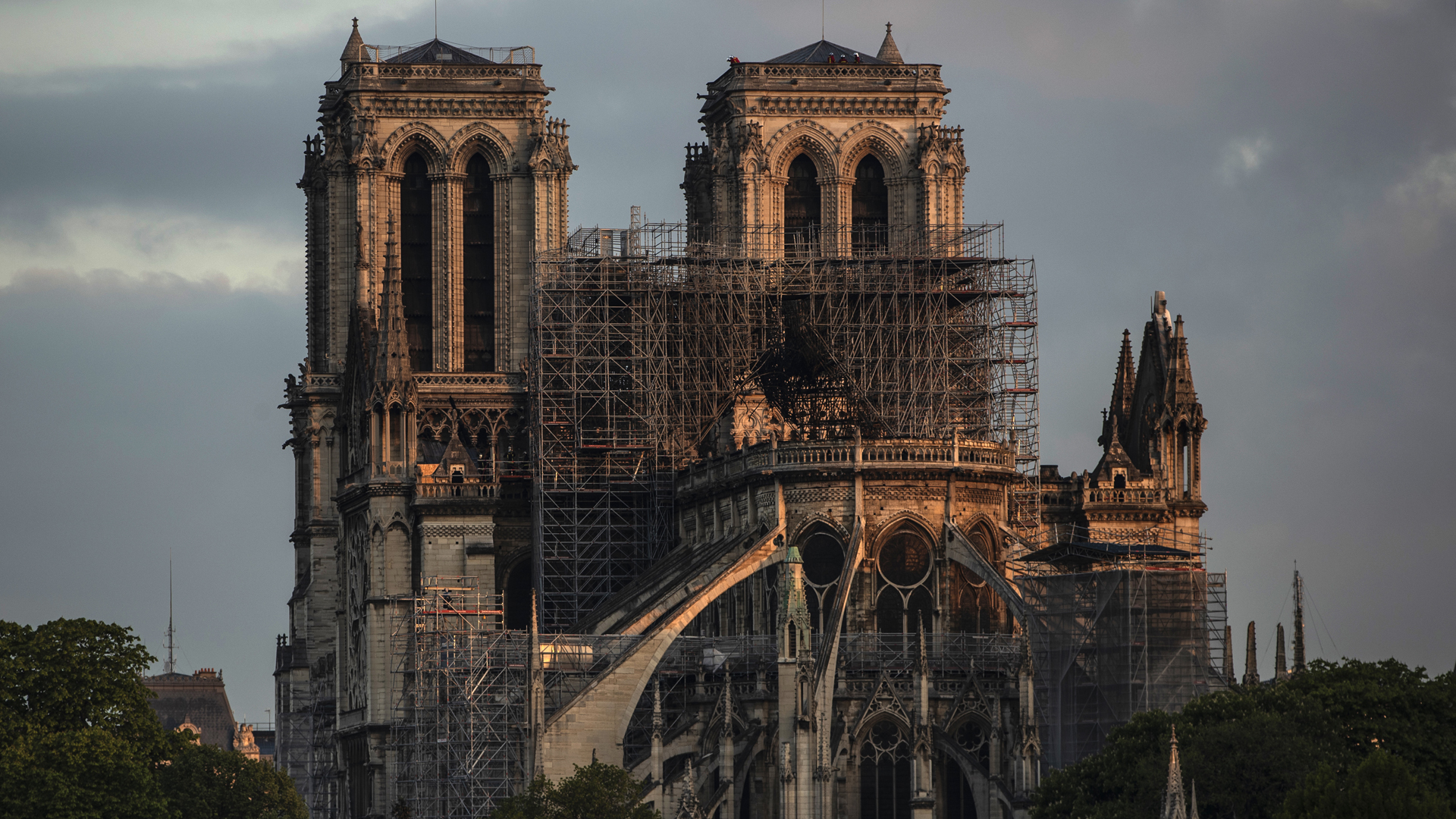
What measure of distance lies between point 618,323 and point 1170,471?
2161 cm

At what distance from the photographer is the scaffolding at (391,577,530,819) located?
10669 centimetres

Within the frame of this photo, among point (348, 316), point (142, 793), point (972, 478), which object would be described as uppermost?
point (348, 316)

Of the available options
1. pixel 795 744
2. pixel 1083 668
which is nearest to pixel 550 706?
Answer: pixel 795 744

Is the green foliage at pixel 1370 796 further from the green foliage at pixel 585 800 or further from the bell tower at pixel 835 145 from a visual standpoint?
the bell tower at pixel 835 145

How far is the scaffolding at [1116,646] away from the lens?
10150cm

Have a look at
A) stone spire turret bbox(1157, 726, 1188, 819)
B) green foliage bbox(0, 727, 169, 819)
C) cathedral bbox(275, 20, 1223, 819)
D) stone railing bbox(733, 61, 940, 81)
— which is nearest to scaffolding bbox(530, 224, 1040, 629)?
cathedral bbox(275, 20, 1223, 819)

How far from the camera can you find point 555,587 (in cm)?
12094

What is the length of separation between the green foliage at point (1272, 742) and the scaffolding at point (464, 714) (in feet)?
65.6

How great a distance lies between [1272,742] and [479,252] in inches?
2153

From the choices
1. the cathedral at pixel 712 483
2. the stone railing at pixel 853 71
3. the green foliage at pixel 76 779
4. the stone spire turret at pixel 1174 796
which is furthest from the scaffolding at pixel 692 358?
the stone spire turret at pixel 1174 796

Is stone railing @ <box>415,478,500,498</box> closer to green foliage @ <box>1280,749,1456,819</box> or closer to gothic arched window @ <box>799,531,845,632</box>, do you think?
gothic arched window @ <box>799,531,845,632</box>

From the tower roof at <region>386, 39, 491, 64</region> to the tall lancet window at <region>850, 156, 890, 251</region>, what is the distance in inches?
672

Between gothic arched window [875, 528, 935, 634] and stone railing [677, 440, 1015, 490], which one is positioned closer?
gothic arched window [875, 528, 935, 634]

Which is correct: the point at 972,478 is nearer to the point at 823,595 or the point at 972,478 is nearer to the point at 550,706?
the point at 823,595
